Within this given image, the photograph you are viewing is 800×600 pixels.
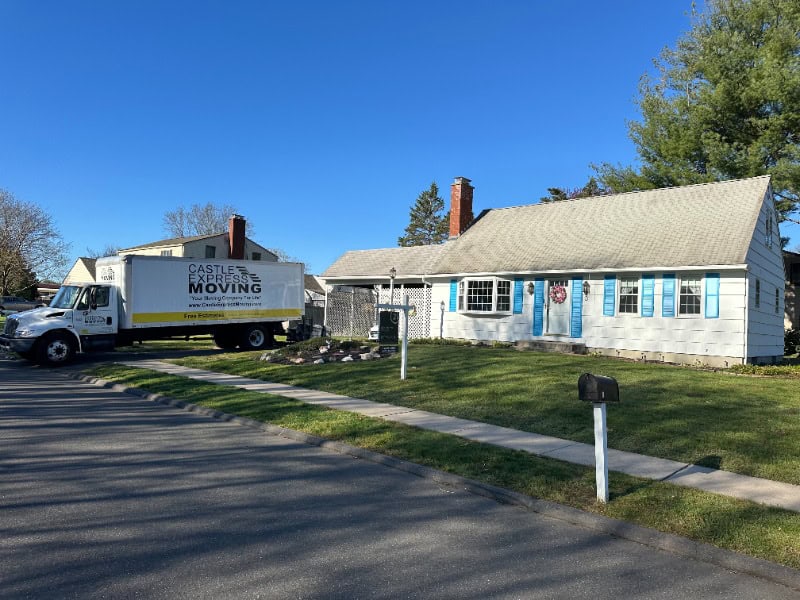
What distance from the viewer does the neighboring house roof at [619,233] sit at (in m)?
16.9

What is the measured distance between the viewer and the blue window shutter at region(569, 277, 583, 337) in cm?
1889

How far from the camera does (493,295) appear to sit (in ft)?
68.6

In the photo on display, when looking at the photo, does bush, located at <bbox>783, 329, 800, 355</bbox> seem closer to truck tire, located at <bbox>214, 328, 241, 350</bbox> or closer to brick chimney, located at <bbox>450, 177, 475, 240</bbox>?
brick chimney, located at <bbox>450, 177, 475, 240</bbox>

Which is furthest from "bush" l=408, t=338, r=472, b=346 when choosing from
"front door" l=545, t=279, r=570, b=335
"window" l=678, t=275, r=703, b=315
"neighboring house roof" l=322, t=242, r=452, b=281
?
"window" l=678, t=275, r=703, b=315

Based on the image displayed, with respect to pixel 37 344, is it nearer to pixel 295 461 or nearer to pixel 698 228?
pixel 295 461

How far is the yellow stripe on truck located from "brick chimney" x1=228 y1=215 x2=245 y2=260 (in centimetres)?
1611

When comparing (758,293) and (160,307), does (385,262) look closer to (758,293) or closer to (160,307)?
(160,307)

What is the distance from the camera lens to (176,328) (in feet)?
65.6

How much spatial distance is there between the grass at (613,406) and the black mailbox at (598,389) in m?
2.11

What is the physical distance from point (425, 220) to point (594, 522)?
2888 inches

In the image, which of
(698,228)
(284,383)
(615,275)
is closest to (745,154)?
(698,228)

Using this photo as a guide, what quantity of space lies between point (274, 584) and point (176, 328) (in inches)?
700

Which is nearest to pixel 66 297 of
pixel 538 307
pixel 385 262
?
pixel 385 262

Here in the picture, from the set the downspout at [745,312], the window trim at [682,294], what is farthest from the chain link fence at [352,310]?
the downspout at [745,312]
